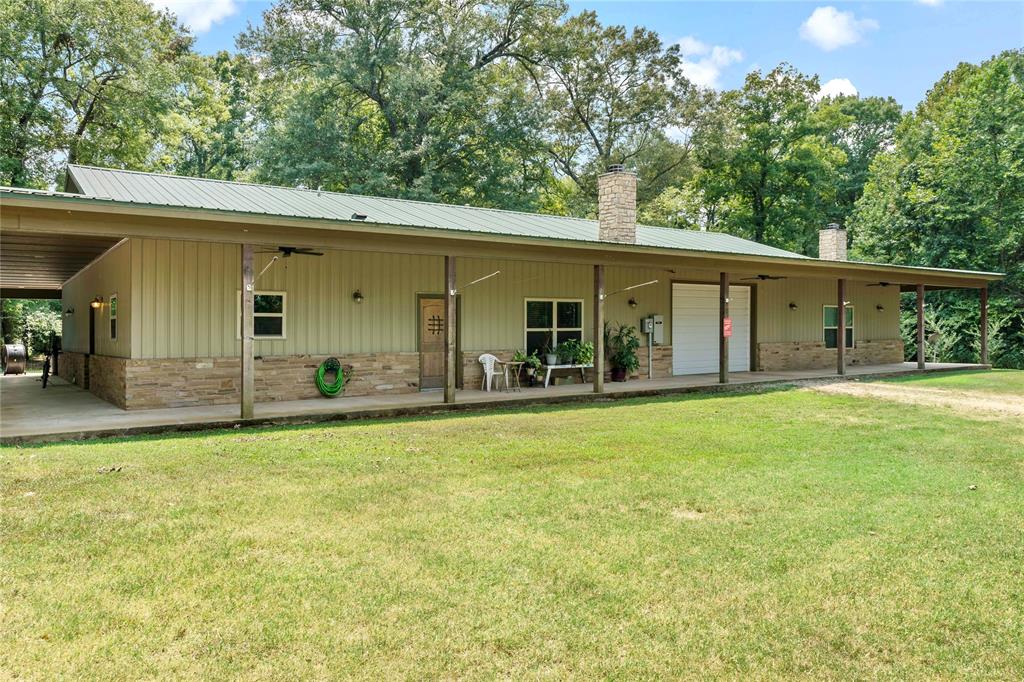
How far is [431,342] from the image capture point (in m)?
11.6

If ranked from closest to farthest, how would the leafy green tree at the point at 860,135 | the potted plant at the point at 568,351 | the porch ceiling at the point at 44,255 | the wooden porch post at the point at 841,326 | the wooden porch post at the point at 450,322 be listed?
the porch ceiling at the point at 44,255, the wooden porch post at the point at 450,322, the potted plant at the point at 568,351, the wooden porch post at the point at 841,326, the leafy green tree at the point at 860,135

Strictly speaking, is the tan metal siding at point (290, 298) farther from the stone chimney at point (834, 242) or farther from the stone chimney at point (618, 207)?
the stone chimney at point (834, 242)

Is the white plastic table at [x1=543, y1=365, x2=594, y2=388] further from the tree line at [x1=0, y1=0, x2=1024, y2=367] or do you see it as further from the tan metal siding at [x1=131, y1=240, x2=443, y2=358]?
the tree line at [x1=0, y1=0, x2=1024, y2=367]

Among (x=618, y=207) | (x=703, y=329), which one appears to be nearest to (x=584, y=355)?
(x=618, y=207)

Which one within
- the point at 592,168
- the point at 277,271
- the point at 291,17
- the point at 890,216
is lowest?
the point at 277,271

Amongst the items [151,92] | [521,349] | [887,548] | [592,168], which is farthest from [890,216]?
[151,92]

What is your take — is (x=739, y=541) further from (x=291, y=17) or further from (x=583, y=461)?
(x=291, y=17)

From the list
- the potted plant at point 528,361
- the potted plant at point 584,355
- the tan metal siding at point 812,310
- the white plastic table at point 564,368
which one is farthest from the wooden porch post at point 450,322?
the tan metal siding at point 812,310

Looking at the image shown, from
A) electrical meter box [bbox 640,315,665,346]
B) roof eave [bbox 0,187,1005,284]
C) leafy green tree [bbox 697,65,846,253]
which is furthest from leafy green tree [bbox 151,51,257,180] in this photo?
roof eave [bbox 0,187,1005,284]

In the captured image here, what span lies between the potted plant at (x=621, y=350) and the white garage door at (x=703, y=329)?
1544 mm

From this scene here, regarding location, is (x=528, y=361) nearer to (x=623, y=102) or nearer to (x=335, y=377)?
(x=335, y=377)

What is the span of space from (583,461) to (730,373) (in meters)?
10.2

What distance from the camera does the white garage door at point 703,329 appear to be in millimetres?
14766

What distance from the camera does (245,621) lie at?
2873mm
